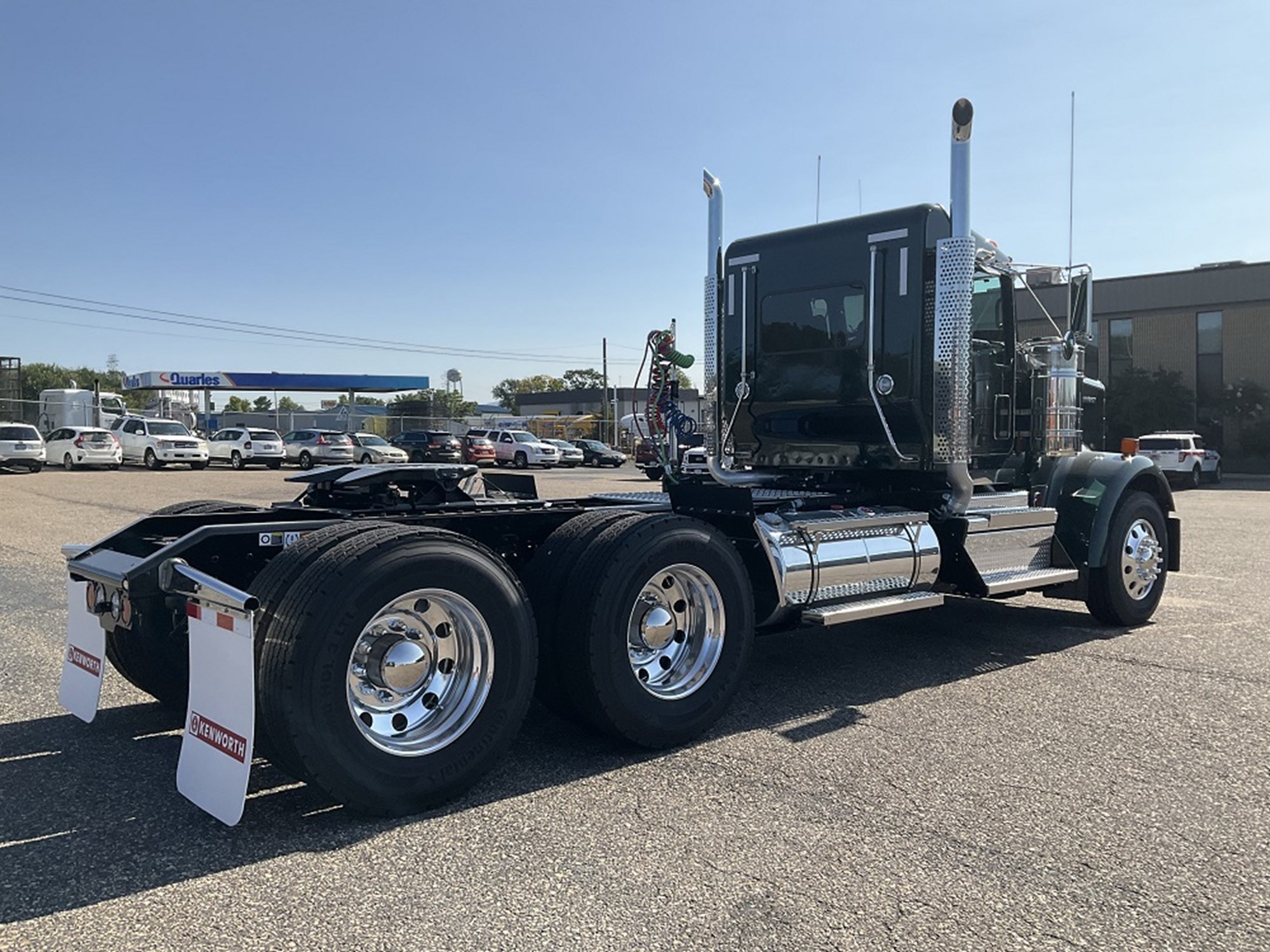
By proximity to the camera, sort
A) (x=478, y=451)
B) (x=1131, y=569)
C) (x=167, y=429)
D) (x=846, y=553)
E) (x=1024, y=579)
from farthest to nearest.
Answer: (x=478, y=451)
(x=167, y=429)
(x=1131, y=569)
(x=1024, y=579)
(x=846, y=553)

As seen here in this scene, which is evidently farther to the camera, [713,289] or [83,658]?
[713,289]

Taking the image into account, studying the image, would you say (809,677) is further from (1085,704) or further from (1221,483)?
(1221,483)

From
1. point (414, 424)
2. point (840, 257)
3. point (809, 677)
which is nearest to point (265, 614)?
point (809, 677)

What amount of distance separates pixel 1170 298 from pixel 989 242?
4132 cm

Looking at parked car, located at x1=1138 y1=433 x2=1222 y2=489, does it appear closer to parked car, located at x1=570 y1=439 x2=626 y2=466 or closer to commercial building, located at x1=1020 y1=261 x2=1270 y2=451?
commercial building, located at x1=1020 y1=261 x2=1270 y2=451

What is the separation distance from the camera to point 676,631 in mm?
4832

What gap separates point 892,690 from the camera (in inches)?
221

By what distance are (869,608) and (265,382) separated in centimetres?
6842

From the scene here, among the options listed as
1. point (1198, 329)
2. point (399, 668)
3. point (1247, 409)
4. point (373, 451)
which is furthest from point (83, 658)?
point (1198, 329)

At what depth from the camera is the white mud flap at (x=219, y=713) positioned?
342cm

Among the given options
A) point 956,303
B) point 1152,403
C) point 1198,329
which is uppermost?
point 1198,329

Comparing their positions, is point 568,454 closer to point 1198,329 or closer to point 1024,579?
point 1198,329

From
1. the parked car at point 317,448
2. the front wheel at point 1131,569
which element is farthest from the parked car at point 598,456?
the front wheel at point 1131,569

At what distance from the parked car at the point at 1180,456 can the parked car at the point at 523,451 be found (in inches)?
856
